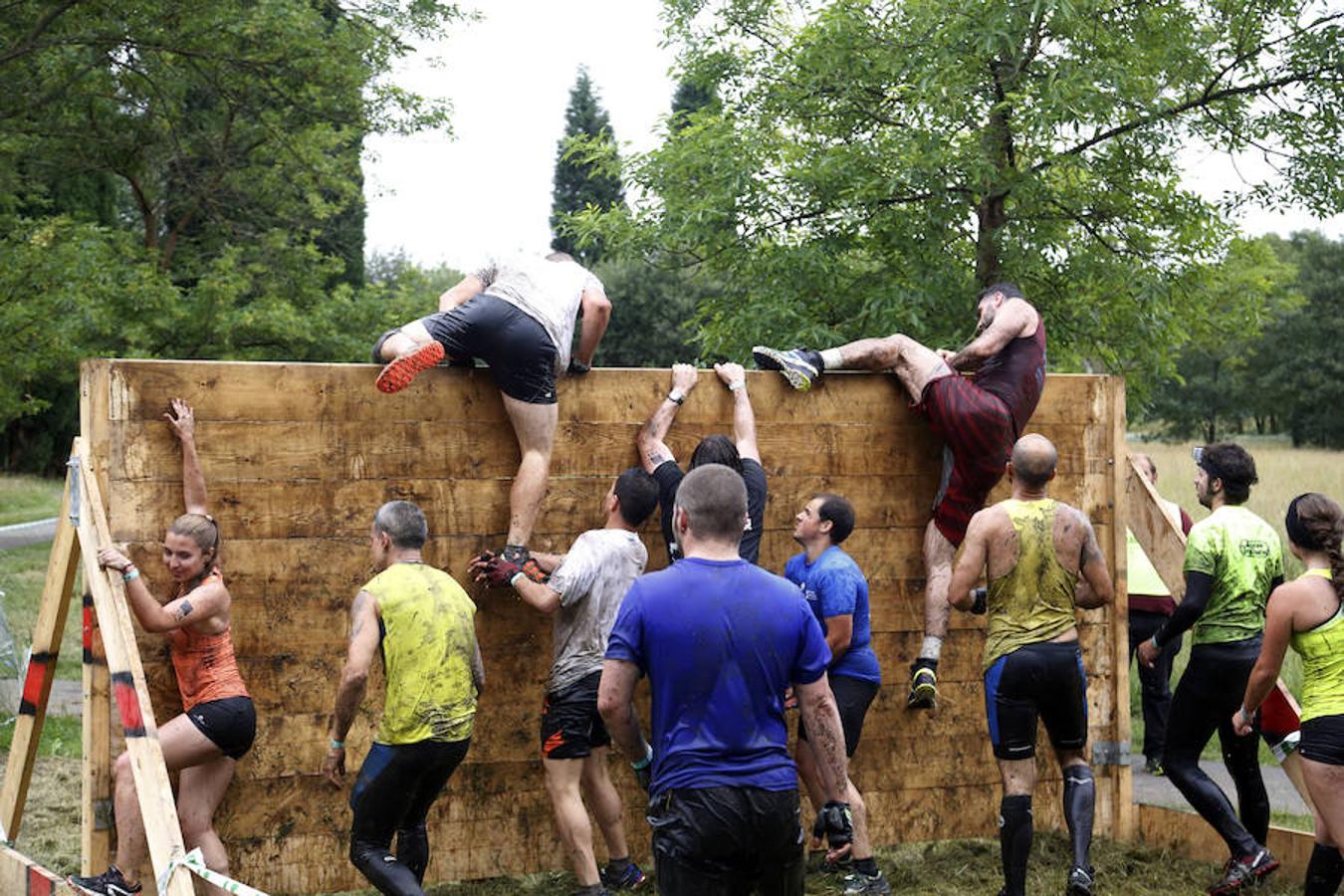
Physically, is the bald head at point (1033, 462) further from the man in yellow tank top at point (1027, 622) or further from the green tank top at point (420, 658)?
the green tank top at point (420, 658)

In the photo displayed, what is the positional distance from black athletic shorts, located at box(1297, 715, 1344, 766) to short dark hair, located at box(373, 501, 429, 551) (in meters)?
3.64

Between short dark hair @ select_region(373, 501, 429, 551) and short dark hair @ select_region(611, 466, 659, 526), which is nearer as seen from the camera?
short dark hair @ select_region(373, 501, 429, 551)

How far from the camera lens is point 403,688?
4.95m

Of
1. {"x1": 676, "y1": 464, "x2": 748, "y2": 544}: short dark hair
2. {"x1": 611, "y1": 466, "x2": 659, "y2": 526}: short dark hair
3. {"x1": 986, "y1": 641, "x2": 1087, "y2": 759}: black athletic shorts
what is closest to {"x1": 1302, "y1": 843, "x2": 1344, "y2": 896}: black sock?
{"x1": 986, "y1": 641, "x2": 1087, "y2": 759}: black athletic shorts

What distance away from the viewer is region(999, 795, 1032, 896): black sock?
5668 mm

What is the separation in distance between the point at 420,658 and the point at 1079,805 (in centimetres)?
303

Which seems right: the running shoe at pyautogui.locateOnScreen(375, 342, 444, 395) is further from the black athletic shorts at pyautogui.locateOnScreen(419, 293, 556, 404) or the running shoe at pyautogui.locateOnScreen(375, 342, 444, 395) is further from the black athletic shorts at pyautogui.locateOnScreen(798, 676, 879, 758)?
the black athletic shorts at pyautogui.locateOnScreen(798, 676, 879, 758)

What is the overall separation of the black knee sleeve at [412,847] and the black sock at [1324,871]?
3.71 meters

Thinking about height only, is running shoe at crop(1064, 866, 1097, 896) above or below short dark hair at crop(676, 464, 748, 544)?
below

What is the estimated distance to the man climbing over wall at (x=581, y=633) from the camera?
572 cm

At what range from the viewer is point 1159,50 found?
440 inches

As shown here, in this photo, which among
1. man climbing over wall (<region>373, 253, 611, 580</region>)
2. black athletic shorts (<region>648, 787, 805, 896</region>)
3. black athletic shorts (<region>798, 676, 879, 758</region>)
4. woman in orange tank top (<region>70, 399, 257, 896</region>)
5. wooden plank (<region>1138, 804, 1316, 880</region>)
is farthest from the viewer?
wooden plank (<region>1138, 804, 1316, 880</region>)

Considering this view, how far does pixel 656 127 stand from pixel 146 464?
8.93 metres

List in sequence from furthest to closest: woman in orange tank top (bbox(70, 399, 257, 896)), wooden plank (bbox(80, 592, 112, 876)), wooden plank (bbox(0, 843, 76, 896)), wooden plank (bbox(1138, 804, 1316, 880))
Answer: wooden plank (bbox(1138, 804, 1316, 880)) < wooden plank (bbox(80, 592, 112, 876)) < woman in orange tank top (bbox(70, 399, 257, 896)) < wooden plank (bbox(0, 843, 76, 896))
